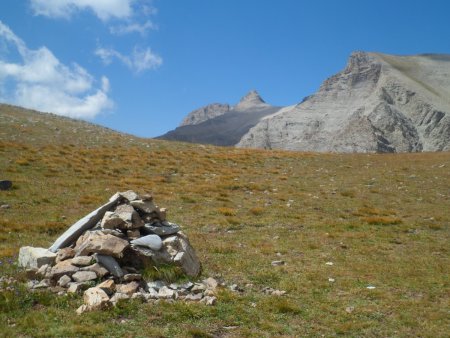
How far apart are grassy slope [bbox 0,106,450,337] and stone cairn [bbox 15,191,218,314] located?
1.99 feet

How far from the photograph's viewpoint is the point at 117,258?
12531 mm

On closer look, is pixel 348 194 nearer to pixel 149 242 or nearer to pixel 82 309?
pixel 149 242

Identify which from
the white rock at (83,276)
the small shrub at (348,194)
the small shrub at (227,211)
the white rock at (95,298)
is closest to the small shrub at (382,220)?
the small shrub at (348,194)

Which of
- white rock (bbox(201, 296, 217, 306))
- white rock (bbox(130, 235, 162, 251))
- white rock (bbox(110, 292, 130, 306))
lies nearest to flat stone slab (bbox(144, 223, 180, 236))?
white rock (bbox(130, 235, 162, 251))

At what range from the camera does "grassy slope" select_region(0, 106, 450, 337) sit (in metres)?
10.0

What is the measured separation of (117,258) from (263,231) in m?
8.55

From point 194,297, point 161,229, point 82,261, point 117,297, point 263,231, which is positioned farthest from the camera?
point 263,231

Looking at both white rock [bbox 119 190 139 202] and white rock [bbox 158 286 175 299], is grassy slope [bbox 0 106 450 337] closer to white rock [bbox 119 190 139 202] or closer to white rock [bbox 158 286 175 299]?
white rock [bbox 158 286 175 299]

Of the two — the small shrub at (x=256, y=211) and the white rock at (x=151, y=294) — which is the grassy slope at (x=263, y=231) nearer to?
the small shrub at (x=256, y=211)

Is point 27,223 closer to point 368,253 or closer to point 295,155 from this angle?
point 368,253

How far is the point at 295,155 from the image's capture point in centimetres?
5003

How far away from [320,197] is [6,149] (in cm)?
2698

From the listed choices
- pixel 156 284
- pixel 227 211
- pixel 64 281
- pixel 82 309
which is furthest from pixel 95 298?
pixel 227 211

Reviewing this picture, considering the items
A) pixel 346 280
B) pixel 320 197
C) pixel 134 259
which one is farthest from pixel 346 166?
pixel 134 259
